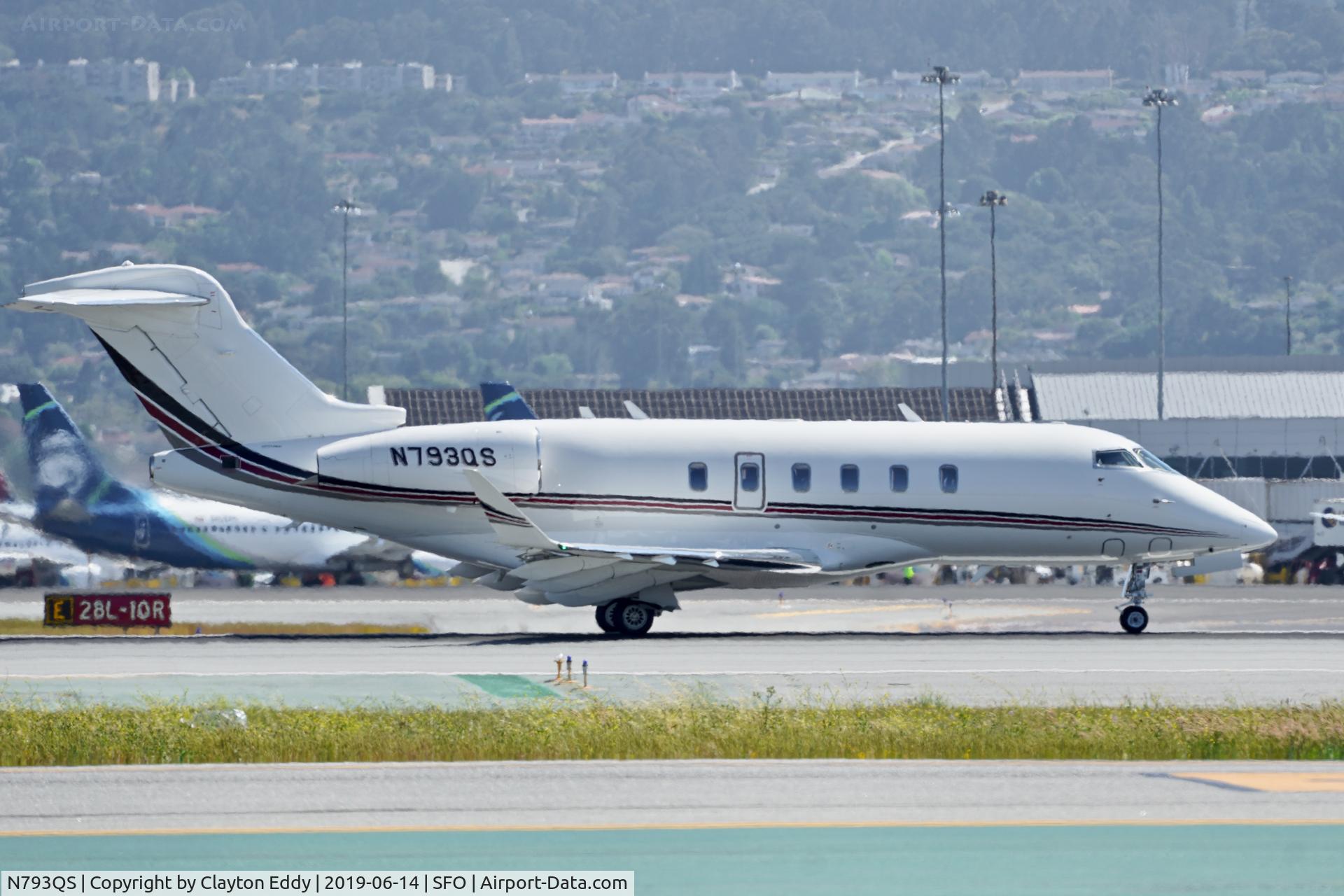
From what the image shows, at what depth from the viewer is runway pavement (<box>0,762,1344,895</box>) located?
45.4 ft

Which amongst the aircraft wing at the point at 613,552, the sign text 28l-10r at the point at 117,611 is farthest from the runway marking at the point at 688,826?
the sign text 28l-10r at the point at 117,611

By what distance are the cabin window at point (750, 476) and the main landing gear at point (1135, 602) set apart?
22.1ft

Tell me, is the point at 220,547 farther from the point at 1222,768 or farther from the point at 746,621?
the point at 1222,768

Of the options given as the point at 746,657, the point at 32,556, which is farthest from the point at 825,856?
the point at 32,556

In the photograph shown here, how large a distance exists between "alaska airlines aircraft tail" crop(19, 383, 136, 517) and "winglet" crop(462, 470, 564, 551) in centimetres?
2605

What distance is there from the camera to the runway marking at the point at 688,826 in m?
14.9

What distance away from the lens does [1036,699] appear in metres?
24.1

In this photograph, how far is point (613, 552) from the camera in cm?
3347

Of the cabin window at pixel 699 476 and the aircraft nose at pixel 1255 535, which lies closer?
the cabin window at pixel 699 476

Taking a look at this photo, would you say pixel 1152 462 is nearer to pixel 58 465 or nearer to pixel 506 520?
pixel 506 520

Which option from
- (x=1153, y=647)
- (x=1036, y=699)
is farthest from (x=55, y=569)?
(x=1036, y=699)

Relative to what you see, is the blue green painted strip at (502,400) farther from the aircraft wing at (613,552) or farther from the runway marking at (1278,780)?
the runway marking at (1278,780)

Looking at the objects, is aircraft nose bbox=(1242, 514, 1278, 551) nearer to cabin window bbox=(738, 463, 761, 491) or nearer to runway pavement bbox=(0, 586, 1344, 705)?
runway pavement bbox=(0, 586, 1344, 705)

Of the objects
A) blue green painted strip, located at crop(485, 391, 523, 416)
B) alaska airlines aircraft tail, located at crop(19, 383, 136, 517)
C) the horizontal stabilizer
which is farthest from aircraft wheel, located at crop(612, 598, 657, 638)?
alaska airlines aircraft tail, located at crop(19, 383, 136, 517)
